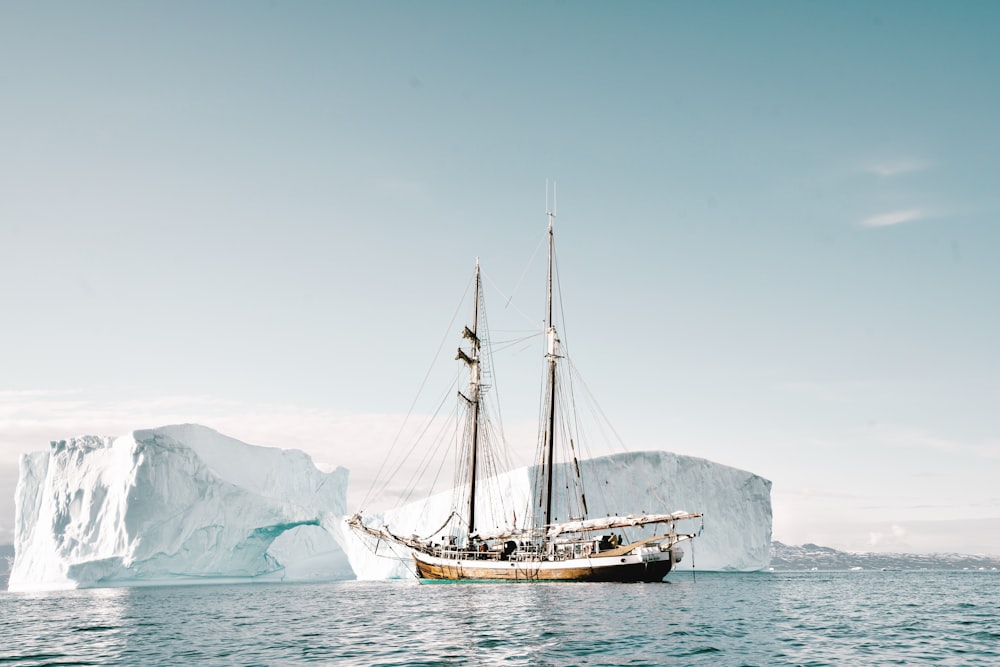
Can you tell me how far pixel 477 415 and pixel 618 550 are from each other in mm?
16378

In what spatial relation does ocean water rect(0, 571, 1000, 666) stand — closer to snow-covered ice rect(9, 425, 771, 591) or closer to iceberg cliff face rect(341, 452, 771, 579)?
snow-covered ice rect(9, 425, 771, 591)

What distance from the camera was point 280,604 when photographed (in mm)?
36906

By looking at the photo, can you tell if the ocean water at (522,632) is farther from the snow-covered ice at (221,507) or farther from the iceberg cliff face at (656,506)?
the iceberg cliff face at (656,506)

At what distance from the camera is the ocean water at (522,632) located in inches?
697

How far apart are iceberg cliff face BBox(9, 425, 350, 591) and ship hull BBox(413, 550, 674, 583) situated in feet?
70.4

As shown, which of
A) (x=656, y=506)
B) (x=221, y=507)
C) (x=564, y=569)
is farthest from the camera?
(x=656, y=506)

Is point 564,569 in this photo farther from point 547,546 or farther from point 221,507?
point 221,507

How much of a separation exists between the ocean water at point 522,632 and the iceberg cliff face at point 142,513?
24.4m

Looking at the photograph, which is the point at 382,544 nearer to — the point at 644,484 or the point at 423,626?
the point at 644,484

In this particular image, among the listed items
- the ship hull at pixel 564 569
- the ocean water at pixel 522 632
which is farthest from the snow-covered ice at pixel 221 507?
the ocean water at pixel 522 632

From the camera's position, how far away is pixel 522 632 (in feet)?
70.7

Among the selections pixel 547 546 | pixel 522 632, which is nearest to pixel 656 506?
pixel 547 546

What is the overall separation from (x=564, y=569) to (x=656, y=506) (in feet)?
90.9

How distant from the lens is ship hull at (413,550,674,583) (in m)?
47.2
